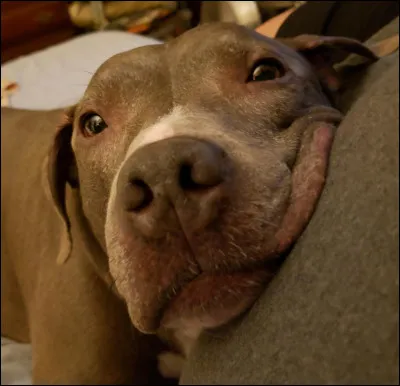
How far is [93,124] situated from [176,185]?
0.74 m

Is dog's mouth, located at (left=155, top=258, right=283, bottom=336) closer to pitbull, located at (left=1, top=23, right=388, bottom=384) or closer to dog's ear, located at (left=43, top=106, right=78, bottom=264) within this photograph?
pitbull, located at (left=1, top=23, right=388, bottom=384)

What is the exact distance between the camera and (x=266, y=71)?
56.5 inches

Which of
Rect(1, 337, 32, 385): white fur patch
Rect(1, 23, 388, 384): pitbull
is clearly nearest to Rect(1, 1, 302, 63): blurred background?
Rect(1, 23, 388, 384): pitbull

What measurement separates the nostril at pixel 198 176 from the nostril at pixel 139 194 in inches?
2.6

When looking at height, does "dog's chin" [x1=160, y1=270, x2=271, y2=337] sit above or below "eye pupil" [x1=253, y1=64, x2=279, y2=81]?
below

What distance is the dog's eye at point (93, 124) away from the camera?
1550 mm

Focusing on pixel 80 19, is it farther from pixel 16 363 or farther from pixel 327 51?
pixel 327 51

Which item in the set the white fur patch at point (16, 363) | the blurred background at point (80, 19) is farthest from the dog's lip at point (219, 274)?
the blurred background at point (80, 19)

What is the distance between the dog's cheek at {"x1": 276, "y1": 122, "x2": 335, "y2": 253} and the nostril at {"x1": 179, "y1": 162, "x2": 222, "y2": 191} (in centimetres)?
16

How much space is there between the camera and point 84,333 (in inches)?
72.1

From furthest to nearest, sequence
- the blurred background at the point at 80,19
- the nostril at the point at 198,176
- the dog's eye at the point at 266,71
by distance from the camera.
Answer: the blurred background at the point at 80,19 < the dog's eye at the point at 266,71 < the nostril at the point at 198,176

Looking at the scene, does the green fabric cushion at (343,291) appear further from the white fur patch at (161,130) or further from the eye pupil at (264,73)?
the eye pupil at (264,73)

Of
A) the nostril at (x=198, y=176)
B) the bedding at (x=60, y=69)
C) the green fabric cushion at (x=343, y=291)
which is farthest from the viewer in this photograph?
the bedding at (x=60, y=69)

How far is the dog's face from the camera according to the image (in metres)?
0.93
